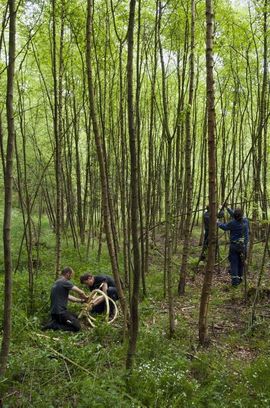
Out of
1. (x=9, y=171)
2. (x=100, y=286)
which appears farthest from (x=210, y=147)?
(x=100, y=286)

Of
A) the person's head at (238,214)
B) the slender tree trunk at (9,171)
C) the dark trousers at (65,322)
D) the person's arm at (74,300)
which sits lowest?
the dark trousers at (65,322)

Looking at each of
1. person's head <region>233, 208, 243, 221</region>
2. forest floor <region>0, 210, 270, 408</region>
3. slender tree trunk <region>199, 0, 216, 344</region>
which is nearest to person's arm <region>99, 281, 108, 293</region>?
forest floor <region>0, 210, 270, 408</region>

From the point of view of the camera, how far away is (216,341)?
5488mm

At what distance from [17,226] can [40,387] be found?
10.8 metres

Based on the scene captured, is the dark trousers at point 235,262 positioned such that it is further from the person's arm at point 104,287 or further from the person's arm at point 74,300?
the person's arm at point 74,300

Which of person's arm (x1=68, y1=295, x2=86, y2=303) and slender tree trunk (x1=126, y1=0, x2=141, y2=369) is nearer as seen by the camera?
slender tree trunk (x1=126, y1=0, x2=141, y2=369)

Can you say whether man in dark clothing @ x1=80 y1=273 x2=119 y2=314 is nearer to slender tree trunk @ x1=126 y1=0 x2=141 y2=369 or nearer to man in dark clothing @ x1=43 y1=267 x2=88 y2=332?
man in dark clothing @ x1=43 y1=267 x2=88 y2=332

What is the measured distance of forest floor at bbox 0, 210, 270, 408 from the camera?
3736 millimetres

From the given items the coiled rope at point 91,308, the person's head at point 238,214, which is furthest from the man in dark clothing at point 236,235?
the coiled rope at point 91,308

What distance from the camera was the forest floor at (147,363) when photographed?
374 cm

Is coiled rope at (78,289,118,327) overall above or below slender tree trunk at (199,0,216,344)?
below

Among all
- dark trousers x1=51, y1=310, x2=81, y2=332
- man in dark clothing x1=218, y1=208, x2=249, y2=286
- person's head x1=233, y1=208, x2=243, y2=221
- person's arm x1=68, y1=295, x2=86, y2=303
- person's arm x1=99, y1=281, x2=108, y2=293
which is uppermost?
person's head x1=233, y1=208, x2=243, y2=221

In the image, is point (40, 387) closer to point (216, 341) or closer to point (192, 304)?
point (216, 341)

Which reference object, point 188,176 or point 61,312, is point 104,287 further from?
point 188,176
